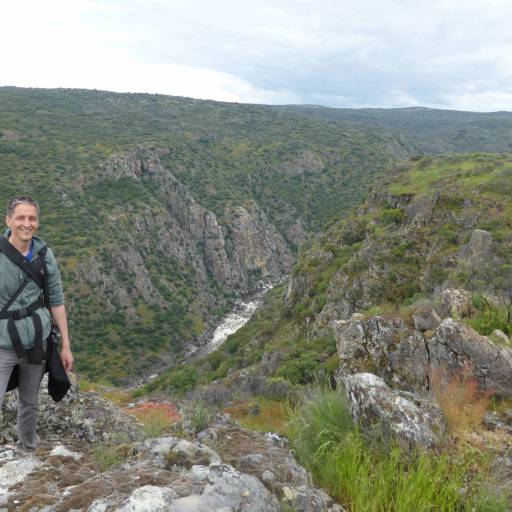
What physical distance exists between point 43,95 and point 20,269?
170 metres

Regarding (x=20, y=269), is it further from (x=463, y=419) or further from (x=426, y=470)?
(x=463, y=419)

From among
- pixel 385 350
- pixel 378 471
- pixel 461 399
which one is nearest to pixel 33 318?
pixel 378 471

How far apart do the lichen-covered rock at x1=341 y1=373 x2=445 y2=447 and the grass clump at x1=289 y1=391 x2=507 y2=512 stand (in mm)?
141

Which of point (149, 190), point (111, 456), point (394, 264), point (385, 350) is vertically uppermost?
point (149, 190)

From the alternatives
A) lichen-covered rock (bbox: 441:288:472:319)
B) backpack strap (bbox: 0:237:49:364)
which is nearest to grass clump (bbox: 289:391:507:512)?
backpack strap (bbox: 0:237:49:364)

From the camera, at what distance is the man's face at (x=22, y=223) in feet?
12.1

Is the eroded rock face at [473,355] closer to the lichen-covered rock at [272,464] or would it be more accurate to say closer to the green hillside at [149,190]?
the lichen-covered rock at [272,464]

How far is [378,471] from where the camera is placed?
3.04 m

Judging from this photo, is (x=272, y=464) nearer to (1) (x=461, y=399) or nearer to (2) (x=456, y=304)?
(1) (x=461, y=399)

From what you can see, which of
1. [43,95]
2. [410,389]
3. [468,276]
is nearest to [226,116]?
[43,95]

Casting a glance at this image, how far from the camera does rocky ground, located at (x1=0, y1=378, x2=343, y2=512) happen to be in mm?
2766

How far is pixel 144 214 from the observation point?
78.7 meters

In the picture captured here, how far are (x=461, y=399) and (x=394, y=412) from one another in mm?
1450

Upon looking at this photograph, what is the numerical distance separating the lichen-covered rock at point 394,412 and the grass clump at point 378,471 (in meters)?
0.14
